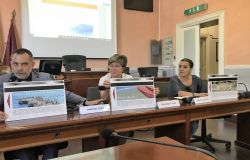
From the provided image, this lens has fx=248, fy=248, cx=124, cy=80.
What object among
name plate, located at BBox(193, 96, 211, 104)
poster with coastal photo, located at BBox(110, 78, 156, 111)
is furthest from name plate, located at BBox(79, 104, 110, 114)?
name plate, located at BBox(193, 96, 211, 104)

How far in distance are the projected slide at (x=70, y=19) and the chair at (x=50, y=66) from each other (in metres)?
1.69

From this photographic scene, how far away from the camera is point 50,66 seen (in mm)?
3938

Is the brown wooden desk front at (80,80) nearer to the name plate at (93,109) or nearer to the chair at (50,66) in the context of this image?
the chair at (50,66)

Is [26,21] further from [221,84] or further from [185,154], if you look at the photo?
[185,154]

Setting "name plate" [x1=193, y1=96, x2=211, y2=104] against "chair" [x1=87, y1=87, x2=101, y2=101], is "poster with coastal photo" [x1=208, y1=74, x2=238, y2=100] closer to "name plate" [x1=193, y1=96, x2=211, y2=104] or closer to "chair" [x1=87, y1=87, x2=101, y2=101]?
"name plate" [x1=193, y1=96, x2=211, y2=104]

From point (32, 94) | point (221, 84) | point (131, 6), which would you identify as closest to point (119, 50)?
point (131, 6)

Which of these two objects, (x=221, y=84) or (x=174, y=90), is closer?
(x=221, y=84)

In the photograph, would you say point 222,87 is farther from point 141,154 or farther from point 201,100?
point 141,154

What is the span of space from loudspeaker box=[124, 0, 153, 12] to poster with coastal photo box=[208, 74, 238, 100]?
457 centimetres

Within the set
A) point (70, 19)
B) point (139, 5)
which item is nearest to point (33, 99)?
point (70, 19)

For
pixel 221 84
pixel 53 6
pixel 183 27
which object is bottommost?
pixel 221 84

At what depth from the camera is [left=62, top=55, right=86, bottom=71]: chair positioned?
4965 millimetres

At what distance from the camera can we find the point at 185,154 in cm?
112

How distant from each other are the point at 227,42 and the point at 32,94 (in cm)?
429
